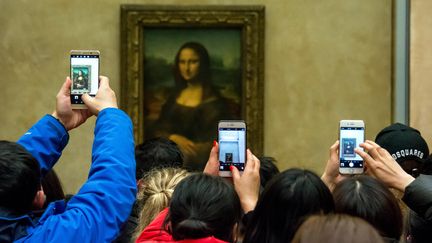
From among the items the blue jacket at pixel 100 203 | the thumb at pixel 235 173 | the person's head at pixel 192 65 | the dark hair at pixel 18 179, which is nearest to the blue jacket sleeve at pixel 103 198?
the blue jacket at pixel 100 203

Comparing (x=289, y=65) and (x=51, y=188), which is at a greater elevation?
(x=289, y=65)

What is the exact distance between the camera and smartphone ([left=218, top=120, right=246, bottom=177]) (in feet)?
16.4

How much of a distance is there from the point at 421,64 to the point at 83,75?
7.67m

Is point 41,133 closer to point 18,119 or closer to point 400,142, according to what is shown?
point 400,142

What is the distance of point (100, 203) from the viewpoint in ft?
11.7


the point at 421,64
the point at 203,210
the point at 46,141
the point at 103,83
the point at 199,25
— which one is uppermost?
the point at 199,25

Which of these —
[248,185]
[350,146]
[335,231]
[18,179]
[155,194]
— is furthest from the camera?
[350,146]

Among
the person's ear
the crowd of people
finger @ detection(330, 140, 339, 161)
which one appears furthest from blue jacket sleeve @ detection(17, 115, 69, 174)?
finger @ detection(330, 140, 339, 161)

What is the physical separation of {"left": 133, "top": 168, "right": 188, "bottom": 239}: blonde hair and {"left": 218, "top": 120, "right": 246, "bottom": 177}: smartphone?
0.78 ft

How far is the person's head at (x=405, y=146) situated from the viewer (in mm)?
6320

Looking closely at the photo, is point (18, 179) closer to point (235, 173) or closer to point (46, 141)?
point (46, 141)

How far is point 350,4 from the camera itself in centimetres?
1251

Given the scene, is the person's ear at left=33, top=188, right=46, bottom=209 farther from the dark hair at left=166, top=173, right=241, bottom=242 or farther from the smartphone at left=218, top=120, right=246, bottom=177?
the smartphone at left=218, top=120, right=246, bottom=177

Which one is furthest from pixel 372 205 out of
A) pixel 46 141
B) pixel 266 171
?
pixel 266 171
